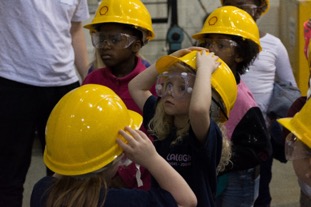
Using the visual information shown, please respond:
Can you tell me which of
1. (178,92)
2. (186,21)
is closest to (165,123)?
(178,92)

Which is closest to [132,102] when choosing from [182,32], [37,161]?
[37,161]

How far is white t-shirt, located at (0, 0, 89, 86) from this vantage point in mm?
3355

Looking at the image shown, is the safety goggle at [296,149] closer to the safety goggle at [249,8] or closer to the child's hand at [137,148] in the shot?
the child's hand at [137,148]

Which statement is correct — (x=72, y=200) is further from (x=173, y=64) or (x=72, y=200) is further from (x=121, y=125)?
(x=173, y=64)

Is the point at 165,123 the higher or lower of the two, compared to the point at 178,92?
lower

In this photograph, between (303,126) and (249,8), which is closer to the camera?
(303,126)

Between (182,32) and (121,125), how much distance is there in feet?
16.3

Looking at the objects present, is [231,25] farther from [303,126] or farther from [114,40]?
[303,126]

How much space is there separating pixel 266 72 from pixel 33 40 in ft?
4.86

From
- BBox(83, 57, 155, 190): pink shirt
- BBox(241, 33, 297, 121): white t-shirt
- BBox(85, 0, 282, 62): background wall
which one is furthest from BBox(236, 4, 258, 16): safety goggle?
BBox(85, 0, 282, 62): background wall

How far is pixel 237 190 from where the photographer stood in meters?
3.11

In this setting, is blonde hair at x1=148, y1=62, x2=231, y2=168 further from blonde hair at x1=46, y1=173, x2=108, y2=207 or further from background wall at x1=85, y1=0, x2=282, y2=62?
background wall at x1=85, y1=0, x2=282, y2=62

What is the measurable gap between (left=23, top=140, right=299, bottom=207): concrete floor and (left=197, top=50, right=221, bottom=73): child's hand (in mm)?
2414

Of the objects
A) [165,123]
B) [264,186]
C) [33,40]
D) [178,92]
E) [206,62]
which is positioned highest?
[206,62]
